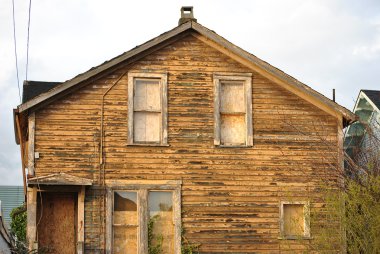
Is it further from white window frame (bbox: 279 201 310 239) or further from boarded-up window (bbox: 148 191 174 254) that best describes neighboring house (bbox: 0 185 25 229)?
white window frame (bbox: 279 201 310 239)

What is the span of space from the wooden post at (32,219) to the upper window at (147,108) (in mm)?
2837

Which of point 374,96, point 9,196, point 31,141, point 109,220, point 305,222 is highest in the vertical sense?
point 374,96

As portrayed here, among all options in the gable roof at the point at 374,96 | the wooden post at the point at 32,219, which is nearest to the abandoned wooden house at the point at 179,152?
the wooden post at the point at 32,219

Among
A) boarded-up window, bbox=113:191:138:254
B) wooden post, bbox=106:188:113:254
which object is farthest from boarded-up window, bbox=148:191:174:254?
wooden post, bbox=106:188:113:254

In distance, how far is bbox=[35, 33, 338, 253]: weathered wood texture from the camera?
19.0 m

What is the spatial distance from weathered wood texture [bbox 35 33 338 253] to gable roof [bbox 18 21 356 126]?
0.21m

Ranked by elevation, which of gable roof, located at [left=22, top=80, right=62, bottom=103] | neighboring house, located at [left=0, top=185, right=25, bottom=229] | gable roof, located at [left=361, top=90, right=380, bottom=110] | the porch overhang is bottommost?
neighboring house, located at [left=0, top=185, right=25, bottom=229]

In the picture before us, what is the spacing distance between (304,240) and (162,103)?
5.13 meters

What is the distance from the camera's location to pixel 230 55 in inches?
795

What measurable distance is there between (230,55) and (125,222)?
523 cm

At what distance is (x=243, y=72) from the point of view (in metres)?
20.2

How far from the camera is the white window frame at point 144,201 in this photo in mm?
18906

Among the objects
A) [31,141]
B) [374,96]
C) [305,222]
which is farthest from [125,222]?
[374,96]

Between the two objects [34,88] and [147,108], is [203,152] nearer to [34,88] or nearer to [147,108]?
[147,108]
